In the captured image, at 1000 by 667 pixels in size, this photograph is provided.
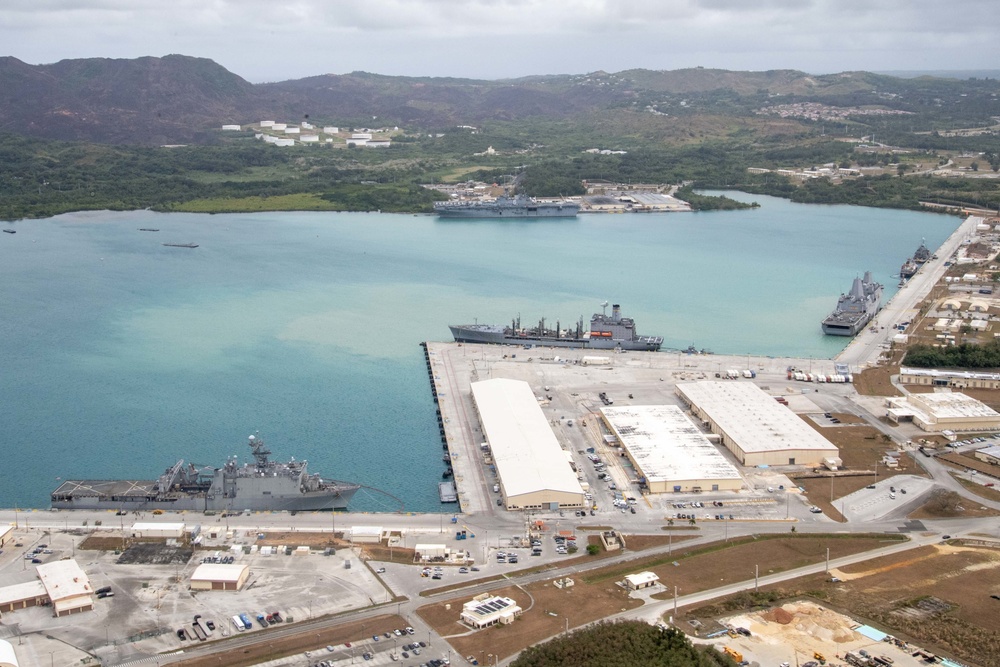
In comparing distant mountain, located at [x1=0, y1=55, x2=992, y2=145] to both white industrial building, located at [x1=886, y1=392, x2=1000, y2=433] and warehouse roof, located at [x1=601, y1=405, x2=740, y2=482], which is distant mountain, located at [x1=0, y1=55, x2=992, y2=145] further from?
white industrial building, located at [x1=886, y1=392, x2=1000, y2=433]

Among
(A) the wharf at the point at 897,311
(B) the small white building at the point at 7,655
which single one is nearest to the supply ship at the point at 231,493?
(B) the small white building at the point at 7,655

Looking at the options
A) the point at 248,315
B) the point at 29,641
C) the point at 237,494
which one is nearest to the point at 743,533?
the point at 237,494

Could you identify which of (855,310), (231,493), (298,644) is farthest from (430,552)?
(855,310)

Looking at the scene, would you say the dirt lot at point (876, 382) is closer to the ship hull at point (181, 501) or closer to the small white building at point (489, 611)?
the ship hull at point (181, 501)

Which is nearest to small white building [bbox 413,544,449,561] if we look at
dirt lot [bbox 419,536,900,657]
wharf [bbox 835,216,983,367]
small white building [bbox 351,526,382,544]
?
small white building [bbox 351,526,382,544]

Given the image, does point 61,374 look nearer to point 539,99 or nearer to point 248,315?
point 248,315

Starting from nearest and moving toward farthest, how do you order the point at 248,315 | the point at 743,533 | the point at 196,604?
1. the point at 196,604
2. the point at 743,533
3. the point at 248,315

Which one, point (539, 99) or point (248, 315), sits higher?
point (539, 99)
